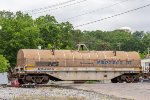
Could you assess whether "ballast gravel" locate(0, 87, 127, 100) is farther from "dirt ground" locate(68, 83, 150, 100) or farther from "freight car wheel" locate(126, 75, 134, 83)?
"freight car wheel" locate(126, 75, 134, 83)

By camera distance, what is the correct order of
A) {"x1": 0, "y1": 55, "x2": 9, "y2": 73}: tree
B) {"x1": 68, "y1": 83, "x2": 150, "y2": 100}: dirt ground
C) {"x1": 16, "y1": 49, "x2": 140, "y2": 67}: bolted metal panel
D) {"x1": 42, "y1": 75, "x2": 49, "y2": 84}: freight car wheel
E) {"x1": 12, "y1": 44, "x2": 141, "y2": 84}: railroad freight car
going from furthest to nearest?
1. {"x1": 0, "y1": 55, "x2": 9, "y2": 73}: tree
2. {"x1": 16, "y1": 49, "x2": 140, "y2": 67}: bolted metal panel
3. {"x1": 42, "y1": 75, "x2": 49, "y2": 84}: freight car wheel
4. {"x1": 12, "y1": 44, "x2": 141, "y2": 84}: railroad freight car
5. {"x1": 68, "y1": 83, "x2": 150, "y2": 100}: dirt ground

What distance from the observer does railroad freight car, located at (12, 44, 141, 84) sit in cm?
4228

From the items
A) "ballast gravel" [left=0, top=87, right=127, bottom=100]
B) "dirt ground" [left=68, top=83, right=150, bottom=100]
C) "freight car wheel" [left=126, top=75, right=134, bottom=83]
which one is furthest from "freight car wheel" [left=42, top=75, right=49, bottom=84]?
"ballast gravel" [left=0, top=87, right=127, bottom=100]

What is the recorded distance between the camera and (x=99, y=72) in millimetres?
44719

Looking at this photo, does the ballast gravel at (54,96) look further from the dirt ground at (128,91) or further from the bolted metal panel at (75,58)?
the bolted metal panel at (75,58)

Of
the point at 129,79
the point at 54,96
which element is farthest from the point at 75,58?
the point at 54,96

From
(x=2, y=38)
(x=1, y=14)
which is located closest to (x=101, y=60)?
(x=2, y=38)

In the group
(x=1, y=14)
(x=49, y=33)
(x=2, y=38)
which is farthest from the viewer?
(x=1, y=14)

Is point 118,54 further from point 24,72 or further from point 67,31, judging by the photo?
point 67,31

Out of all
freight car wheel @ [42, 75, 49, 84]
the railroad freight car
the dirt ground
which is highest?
the railroad freight car

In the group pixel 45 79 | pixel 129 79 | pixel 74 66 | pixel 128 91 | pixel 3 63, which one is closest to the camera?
pixel 128 91

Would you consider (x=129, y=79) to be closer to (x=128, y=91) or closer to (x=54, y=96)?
(x=128, y=91)

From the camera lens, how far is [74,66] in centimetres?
4372

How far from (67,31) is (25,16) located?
905cm
